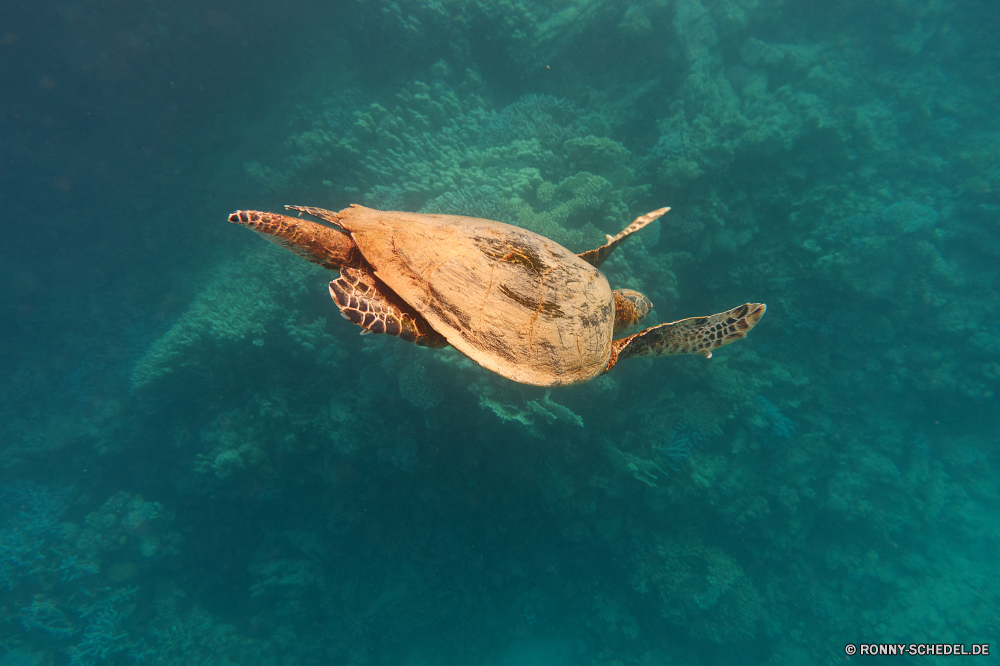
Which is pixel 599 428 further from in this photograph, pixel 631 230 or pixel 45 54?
pixel 45 54

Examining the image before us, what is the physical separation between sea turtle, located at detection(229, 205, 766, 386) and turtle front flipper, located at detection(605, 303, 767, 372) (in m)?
0.77

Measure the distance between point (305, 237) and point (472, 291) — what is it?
5.39 ft

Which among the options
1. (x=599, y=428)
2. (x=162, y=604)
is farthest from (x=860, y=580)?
(x=162, y=604)

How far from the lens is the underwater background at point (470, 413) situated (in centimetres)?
663

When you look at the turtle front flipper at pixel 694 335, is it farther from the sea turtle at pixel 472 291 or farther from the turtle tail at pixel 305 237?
the turtle tail at pixel 305 237

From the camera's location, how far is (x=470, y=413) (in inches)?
234

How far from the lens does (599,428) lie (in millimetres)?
6223

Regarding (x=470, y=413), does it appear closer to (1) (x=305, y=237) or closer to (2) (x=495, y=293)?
(2) (x=495, y=293)

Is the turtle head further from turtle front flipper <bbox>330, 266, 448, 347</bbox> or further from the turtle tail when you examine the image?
the turtle tail

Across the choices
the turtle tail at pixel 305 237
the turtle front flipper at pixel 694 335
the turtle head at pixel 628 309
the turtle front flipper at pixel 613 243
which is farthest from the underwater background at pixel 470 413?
the turtle tail at pixel 305 237

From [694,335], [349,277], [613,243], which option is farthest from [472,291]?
[694,335]

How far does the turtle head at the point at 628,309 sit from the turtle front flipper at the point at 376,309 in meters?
2.29

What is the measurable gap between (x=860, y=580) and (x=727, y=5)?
603 inches

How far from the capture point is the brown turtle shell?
8.70 ft
